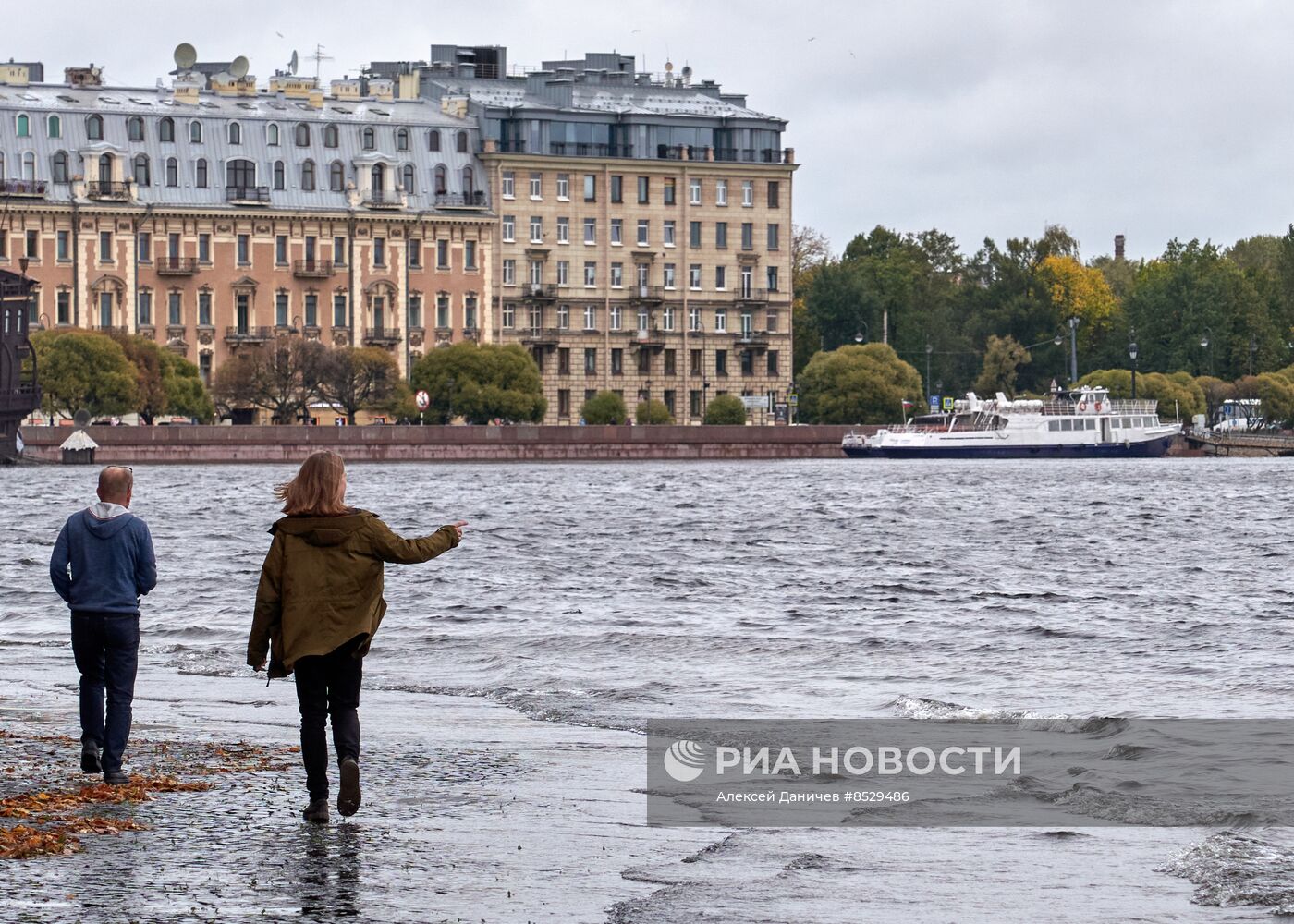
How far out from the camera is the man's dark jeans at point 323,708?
35.4 ft

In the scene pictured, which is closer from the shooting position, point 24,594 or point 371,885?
point 371,885

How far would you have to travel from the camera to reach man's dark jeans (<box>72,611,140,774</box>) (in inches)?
471

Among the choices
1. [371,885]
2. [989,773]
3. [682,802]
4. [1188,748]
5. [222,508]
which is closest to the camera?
[371,885]

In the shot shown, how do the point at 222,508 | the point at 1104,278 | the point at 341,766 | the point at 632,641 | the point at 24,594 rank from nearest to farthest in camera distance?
1. the point at 341,766
2. the point at 632,641
3. the point at 24,594
4. the point at 222,508
5. the point at 1104,278

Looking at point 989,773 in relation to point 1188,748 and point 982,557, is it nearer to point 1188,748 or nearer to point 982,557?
point 1188,748

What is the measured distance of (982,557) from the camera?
132ft

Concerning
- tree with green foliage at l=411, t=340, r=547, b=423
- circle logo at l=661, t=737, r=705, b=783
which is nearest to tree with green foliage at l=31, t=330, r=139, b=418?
tree with green foliage at l=411, t=340, r=547, b=423

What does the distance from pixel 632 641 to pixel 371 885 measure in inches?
554

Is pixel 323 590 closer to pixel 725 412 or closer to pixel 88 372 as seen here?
pixel 88 372

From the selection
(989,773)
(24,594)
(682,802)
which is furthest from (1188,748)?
(24,594)

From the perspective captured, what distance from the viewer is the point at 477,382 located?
4434 inches

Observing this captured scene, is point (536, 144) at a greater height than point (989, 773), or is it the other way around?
point (536, 144)

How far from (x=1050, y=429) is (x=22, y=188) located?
5387cm

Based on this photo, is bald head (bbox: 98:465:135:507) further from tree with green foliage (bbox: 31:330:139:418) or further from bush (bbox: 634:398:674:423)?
bush (bbox: 634:398:674:423)
